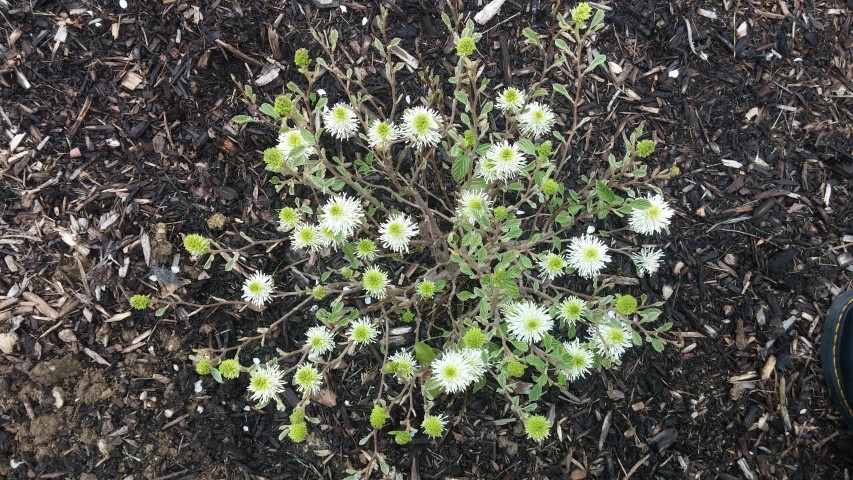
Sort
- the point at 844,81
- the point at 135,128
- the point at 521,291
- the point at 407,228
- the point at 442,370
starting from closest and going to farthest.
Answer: the point at 442,370, the point at 407,228, the point at 521,291, the point at 135,128, the point at 844,81

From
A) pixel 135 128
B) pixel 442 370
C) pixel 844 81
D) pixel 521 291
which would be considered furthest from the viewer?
pixel 844 81

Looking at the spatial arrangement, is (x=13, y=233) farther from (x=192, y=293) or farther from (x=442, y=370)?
(x=442, y=370)

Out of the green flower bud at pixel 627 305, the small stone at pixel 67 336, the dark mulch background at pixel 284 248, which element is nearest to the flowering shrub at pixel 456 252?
the green flower bud at pixel 627 305

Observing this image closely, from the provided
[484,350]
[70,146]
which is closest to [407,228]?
[484,350]

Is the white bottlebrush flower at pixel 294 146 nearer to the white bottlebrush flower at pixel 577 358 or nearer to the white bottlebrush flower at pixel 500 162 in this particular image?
the white bottlebrush flower at pixel 500 162

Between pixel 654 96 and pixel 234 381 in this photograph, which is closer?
pixel 234 381

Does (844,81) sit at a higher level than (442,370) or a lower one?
higher
